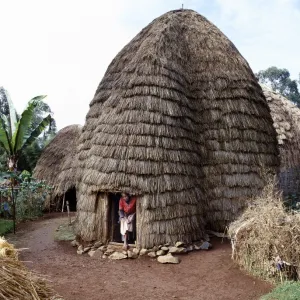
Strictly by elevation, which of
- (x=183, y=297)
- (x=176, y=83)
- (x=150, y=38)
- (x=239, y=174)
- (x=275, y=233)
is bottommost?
(x=183, y=297)

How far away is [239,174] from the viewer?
11.6 meters

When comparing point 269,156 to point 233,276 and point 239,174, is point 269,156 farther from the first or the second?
point 233,276

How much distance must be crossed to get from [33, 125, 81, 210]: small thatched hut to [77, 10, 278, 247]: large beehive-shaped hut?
592 centimetres

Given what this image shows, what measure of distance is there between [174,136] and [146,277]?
4049mm

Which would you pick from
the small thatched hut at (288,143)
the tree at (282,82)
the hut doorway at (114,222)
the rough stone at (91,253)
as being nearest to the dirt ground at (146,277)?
the rough stone at (91,253)

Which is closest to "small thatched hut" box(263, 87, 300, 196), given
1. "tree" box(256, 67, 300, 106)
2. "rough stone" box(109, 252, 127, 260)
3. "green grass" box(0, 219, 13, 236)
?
"rough stone" box(109, 252, 127, 260)

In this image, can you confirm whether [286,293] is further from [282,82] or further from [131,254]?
[282,82]

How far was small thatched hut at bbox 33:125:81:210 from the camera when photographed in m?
18.3

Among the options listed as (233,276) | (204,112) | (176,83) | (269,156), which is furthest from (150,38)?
(233,276)

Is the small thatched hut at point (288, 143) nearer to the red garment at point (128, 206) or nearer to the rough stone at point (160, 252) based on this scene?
the rough stone at point (160, 252)

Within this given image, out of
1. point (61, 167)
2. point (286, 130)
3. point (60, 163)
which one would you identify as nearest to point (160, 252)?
point (286, 130)

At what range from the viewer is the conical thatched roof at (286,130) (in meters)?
17.3

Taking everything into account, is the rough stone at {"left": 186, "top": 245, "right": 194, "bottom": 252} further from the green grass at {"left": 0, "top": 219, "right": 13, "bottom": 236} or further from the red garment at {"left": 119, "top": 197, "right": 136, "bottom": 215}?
the green grass at {"left": 0, "top": 219, "right": 13, "bottom": 236}

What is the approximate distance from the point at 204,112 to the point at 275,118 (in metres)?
6.90
